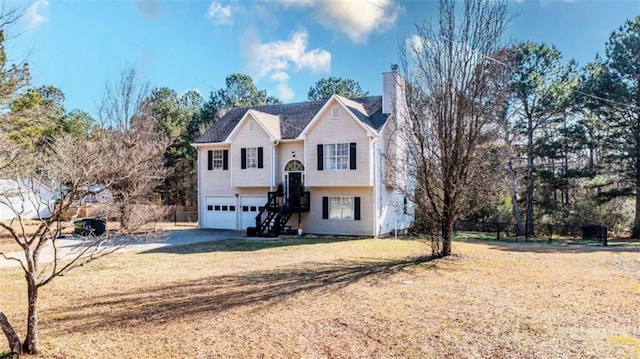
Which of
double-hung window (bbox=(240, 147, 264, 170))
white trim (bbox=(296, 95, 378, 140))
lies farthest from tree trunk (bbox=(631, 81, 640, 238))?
double-hung window (bbox=(240, 147, 264, 170))

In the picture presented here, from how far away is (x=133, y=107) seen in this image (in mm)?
26453

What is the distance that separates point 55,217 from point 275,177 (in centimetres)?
1708

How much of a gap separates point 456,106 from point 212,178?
16.4 m

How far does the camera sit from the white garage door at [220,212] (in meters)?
23.8

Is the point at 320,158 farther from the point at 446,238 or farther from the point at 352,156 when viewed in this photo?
the point at 446,238

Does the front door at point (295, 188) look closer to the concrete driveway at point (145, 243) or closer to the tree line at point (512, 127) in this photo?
the concrete driveway at point (145, 243)

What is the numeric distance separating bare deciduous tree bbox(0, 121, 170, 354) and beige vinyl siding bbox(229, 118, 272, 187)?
15.5 feet

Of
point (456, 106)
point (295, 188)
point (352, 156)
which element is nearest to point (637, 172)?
point (352, 156)

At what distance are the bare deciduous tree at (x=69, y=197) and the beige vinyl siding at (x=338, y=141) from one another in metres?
8.39

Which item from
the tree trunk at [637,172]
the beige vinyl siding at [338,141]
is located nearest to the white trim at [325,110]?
the beige vinyl siding at [338,141]

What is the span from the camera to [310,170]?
2097 centimetres

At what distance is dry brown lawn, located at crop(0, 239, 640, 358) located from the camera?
17.2 ft

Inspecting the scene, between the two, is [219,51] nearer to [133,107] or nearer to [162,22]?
[162,22]

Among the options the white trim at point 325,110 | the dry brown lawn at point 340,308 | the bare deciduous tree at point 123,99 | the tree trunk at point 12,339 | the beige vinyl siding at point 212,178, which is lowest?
the dry brown lawn at point 340,308
